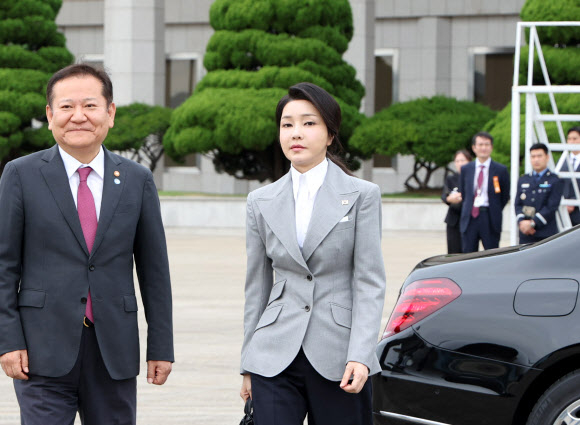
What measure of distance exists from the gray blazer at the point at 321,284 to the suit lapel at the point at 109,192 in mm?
482

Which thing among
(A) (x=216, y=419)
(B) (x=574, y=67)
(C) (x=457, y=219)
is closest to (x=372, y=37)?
(B) (x=574, y=67)

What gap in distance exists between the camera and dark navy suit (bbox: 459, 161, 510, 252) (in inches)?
472

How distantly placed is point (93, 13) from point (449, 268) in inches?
1375

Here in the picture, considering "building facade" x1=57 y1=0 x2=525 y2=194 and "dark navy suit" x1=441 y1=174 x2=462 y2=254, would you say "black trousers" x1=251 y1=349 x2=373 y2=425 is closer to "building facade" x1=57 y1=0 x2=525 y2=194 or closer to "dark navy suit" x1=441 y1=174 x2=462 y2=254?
"dark navy suit" x1=441 y1=174 x2=462 y2=254

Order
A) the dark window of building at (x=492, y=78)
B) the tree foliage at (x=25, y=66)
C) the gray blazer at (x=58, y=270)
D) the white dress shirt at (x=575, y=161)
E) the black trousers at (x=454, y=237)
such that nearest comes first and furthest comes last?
the gray blazer at (x=58, y=270), the black trousers at (x=454, y=237), the white dress shirt at (x=575, y=161), the tree foliage at (x=25, y=66), the dark window of building at (x=492, y=78)

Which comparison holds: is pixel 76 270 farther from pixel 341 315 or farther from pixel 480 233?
pixel 480 233

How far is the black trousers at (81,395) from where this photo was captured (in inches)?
152

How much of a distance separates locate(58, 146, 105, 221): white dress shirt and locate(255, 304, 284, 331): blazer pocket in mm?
669

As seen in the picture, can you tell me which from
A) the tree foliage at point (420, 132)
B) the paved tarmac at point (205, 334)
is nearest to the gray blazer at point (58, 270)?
the paved tarmac at point (205, 334)

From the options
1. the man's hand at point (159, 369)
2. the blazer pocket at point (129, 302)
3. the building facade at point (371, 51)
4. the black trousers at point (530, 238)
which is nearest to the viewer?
the blazer pocket at point (129, 302)

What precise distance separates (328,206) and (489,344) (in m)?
1.31

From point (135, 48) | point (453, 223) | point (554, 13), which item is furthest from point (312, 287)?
point (135, 48)

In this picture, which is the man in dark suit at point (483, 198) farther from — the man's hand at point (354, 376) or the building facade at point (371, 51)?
the building facade at point (371, 51)

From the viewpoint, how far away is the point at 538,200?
1157 cm
